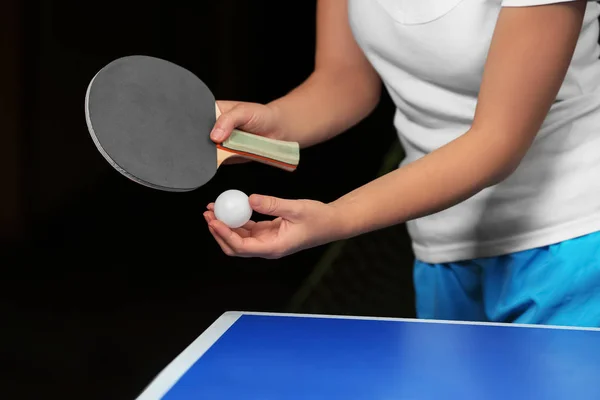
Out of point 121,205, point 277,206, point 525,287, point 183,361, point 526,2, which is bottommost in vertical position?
point 121,205

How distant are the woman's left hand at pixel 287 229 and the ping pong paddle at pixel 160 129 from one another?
0.11 m

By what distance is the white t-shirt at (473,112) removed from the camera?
114 cm

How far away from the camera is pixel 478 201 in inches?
49.3

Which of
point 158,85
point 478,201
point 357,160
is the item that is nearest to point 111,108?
point 158,85

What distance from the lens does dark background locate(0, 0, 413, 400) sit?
3061mm

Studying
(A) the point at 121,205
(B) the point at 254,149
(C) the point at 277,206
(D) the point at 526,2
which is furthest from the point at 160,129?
(A) the point at 121,205

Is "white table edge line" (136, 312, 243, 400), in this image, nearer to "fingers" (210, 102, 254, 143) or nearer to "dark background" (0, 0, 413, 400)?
"fingers" (210, 102, 254, 143)

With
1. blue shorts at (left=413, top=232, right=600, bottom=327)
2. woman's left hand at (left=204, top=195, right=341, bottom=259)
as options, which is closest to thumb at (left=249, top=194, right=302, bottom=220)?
woman's left hand at (left=204, top=195, right=341, bottom=259)

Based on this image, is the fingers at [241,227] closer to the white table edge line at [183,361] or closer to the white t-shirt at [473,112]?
the white table edge line at [183,361]

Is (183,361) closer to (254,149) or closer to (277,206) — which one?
(277,206)

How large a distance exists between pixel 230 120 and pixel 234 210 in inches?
6.1

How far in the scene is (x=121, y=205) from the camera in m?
4.71

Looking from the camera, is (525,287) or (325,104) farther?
(325,104)

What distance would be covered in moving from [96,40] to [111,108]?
3713mm
